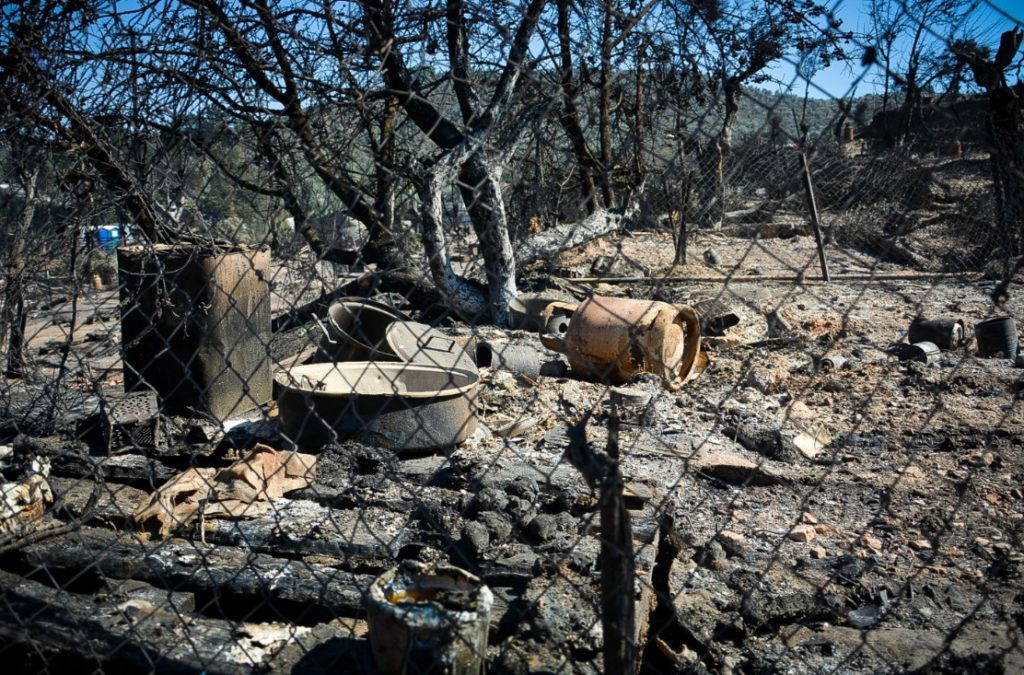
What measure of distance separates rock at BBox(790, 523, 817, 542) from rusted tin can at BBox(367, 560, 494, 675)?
6.99 feet

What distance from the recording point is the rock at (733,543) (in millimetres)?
3033

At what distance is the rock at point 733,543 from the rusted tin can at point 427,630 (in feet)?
5.41

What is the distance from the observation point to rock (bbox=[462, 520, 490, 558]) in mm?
2445

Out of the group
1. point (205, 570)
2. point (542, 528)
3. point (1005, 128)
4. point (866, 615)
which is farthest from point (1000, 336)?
point (205, 570)

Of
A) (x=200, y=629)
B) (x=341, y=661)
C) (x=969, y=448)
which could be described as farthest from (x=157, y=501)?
(x=969, y=448)

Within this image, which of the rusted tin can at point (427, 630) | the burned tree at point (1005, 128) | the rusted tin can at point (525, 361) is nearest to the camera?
the rusted tin can at point (427, 630)

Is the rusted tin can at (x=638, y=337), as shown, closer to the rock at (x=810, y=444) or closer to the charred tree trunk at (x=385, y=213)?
the rock at (x=810, y=444)

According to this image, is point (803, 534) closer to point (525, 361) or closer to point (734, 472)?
point (734, 472)

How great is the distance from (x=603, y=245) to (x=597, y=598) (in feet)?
34.1

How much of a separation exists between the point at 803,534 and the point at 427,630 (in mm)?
2318

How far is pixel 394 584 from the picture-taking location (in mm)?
1594

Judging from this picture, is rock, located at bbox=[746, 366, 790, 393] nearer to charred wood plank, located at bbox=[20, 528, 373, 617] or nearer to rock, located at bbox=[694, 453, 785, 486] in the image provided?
rock, located at bbox=[694, 453, 785, 486]

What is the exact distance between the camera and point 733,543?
3.09m

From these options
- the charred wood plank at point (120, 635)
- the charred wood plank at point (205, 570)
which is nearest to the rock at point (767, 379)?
the charred wood plank at point (205, 570)
